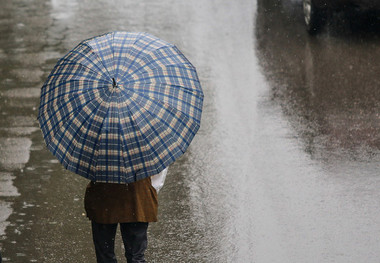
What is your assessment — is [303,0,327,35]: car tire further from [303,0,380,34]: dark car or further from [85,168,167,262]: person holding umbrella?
[85,168,167,262]: person holding umbrella

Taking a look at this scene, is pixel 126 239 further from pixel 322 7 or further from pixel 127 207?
pixel 322 7

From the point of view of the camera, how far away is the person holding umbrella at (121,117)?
411 cm

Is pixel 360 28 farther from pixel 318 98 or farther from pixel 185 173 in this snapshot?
pixel 185 173

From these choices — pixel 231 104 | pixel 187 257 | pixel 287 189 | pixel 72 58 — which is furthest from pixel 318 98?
pixel 72 58

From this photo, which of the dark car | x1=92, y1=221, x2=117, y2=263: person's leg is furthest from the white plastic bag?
the dark car

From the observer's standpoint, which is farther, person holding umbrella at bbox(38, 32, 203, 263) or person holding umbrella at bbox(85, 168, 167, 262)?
person holding umbrella at bbox(85, 168, 167, 262)

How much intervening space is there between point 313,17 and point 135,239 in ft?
27.0

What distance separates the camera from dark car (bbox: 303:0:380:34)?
1153 centimetres

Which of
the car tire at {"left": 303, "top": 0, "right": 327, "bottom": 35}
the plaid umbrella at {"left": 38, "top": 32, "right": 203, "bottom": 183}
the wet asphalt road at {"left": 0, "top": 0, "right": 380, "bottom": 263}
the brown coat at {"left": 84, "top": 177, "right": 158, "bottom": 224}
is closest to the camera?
the plaid umbrella at {"left": 38, "top": 32, "right": 203, "bottom": 183}

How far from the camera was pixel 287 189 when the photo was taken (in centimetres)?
684

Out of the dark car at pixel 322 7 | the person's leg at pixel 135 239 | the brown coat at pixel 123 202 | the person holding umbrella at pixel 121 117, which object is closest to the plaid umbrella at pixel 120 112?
the person holding umbrella at pixel 121 117

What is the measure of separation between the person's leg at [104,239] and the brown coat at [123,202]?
5.2 inches

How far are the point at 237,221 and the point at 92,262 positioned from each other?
136 centimetres

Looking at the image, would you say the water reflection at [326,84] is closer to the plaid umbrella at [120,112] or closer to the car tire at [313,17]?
the car tire at [313,17]
